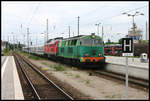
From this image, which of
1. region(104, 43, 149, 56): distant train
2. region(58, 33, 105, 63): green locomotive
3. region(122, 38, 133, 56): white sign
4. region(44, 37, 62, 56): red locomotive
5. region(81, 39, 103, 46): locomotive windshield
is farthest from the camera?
region(104, 43, 149, 56): distant train

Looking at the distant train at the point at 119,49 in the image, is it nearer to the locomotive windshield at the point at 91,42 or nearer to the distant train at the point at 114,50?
the distant train at the point at 114,50

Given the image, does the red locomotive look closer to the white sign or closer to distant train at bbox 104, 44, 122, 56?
distant train at bbox 104, 44, 122, 56

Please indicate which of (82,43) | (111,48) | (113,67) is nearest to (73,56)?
(82,43)

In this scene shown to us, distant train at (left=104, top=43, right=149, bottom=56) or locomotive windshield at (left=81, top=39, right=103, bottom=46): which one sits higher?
locomotive windshield at (left=81, top=39, right=103, bottom=46)

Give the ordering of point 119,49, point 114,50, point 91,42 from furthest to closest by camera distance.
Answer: point 114,50 < point 119,49 < point 91,42

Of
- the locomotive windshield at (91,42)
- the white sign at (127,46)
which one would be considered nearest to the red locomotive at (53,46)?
the locomotive windshield at (91,42)

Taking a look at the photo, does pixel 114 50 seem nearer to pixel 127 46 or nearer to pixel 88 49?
pixel 88 49

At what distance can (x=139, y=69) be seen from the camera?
12.6m

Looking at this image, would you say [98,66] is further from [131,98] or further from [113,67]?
[131,98]

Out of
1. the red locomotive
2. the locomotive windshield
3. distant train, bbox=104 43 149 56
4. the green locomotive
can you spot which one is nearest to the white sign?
the green locomotive

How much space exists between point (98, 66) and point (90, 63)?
2.41ft

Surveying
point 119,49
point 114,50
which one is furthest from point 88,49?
point 114,50

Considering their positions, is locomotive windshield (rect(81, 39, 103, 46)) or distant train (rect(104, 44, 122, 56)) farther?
distant train (rect(104, 44, 122, 56))

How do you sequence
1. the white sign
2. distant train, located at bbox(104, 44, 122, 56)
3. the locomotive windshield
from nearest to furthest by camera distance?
the white sign < the locomotive windshield < distant train, located at bbox(104, 44, 122, 56)
